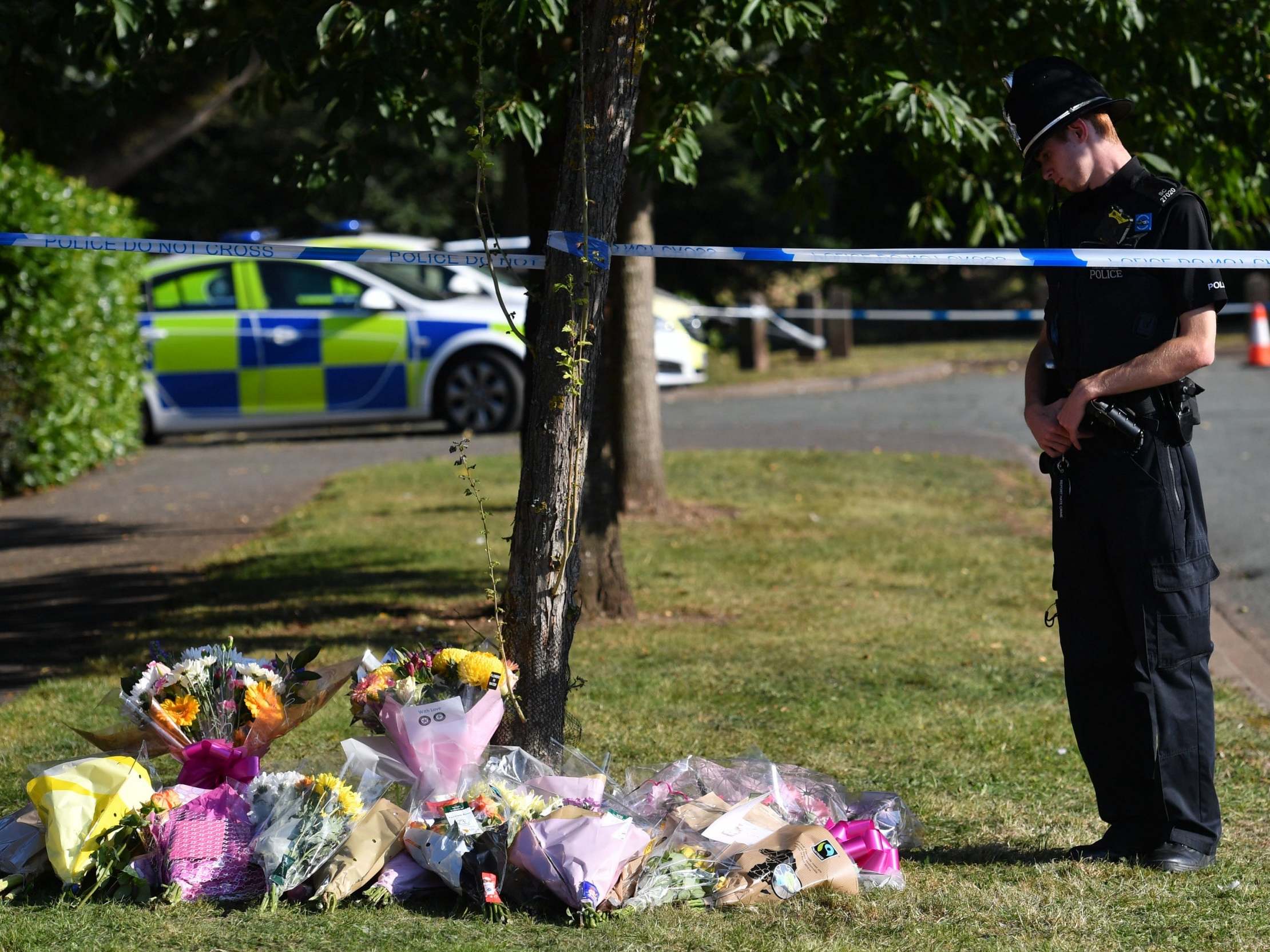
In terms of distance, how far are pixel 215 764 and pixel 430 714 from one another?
1.90 feet

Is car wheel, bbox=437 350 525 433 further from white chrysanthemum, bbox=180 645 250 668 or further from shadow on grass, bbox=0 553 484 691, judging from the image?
white chrysanthemum, bbox=180 645 250 668

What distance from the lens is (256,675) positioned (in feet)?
12.9

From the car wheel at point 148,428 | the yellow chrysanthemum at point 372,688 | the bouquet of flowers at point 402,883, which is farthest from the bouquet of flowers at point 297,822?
the car wheel at point 148,428

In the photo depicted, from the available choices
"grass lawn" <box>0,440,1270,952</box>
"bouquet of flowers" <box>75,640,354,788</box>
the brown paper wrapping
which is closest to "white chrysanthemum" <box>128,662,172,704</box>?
"bouquet of flowers" <box>75,640,354,788</box>

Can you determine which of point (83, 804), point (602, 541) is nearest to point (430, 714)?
point (83, 804)

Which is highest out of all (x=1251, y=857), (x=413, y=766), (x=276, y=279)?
(x=276, y=279)

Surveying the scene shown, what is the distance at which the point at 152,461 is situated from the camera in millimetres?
12875

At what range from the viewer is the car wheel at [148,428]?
13.8 m

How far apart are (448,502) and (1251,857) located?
23.2 ft

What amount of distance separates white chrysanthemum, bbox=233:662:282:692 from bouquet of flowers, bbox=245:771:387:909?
12.5 inches

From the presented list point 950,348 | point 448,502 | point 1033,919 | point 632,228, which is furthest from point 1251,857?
point 950,348

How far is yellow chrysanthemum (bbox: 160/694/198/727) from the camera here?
3820 millimetres

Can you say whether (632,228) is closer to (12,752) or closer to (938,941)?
(12,752)

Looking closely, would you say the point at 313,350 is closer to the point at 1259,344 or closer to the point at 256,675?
the point at 256,675
